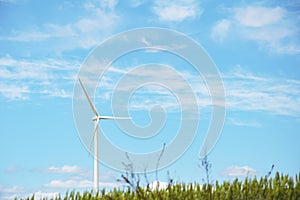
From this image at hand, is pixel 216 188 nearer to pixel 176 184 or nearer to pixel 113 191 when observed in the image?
pixel 176 184

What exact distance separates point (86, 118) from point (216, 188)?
1054 cm

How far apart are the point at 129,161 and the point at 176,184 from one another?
2.70 meters

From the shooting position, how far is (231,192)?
1127 cm

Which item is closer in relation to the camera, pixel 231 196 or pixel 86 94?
pixel 231 196

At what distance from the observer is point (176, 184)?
1188 cm

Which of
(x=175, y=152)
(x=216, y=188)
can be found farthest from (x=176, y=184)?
(x=175, y=152)

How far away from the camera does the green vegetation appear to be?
10.9m

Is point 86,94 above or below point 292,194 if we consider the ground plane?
above

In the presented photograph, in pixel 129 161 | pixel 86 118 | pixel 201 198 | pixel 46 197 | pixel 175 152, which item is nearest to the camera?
pixel 129 161

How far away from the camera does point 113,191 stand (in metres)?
11.9

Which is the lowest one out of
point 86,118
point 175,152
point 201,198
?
point 201,198

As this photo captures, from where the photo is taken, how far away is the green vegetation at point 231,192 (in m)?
10.9

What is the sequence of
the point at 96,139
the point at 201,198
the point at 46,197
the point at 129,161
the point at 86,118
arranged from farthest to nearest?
the point at 86,118
the point at 96,139
the point at 46,197
the point at 201,198
the point at 129,161

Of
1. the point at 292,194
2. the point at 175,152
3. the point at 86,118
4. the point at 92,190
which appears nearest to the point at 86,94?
the point at 86,118
